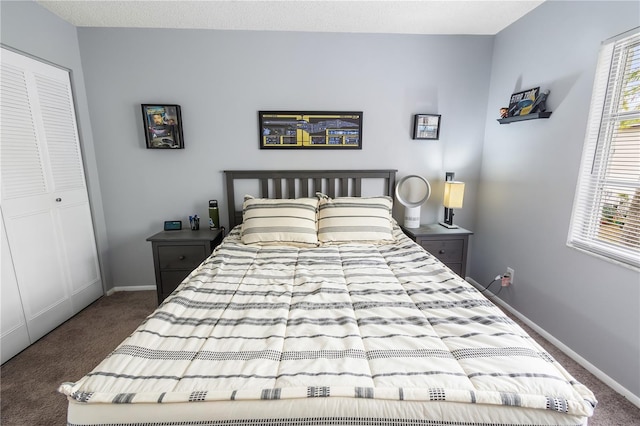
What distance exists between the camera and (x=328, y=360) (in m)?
1.00

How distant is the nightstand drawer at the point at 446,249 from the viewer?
101 inches

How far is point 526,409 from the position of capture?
2.82 ft

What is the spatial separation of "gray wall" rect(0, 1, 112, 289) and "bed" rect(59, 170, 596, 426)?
5.53ft

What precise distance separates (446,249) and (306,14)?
2266 mm

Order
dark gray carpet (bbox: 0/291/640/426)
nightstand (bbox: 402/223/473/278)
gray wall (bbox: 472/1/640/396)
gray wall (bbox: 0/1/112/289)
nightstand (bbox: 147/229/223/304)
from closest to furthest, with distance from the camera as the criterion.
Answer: dark gray carpet (bbox: 0/291/640/426), gray wall (bbox: 472/1/640/396), gray wall (bbox: 0/1/112/289), nightstand (bbox: 147/229/223/304), nightstand (bbox: 402/223/473/278)

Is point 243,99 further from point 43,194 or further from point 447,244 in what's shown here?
point 447,244

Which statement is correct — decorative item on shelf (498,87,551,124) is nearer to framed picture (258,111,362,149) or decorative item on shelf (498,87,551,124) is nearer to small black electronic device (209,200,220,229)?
framed picture (258,111,362,149)

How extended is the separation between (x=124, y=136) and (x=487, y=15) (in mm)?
3256

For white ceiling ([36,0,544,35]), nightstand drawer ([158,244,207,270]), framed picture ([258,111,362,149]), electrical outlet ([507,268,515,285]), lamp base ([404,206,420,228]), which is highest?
white ceiling ([36,0,544,35])

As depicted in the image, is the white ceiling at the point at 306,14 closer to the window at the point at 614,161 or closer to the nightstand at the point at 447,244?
the window at the point at 614,161

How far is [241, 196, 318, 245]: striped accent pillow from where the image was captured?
7.52 feet

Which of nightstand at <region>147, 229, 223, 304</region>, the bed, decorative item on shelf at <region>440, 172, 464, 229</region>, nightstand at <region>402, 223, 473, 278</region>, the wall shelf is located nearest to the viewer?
the bed

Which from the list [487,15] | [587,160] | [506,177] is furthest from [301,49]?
[587,160]

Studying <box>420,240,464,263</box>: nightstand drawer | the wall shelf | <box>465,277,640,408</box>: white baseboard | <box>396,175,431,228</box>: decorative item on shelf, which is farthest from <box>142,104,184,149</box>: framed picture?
<box>465,277,640,408</box>: white baseboard
